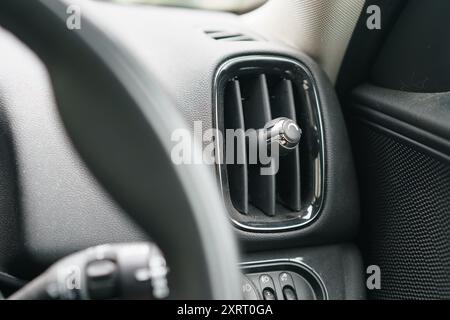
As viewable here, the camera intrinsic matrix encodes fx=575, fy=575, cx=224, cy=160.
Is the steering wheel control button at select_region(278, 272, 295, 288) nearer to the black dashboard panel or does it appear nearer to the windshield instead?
the black dashboard panel

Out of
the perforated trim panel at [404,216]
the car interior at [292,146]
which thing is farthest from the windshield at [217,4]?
the perforated trim panel at [404,216]

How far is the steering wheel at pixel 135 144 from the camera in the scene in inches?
16.6

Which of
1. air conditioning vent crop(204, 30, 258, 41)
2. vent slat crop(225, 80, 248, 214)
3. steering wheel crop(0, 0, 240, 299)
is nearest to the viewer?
steering wheel crop(0, 0, 240, 299)

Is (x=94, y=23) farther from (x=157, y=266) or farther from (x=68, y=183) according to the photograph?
(x=68, y=183)

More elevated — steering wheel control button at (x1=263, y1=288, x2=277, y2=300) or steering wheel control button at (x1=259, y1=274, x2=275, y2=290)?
steering wheel control button at (x1=259, y1=274, x2=275, y2=290)

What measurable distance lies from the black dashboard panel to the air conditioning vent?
0.02m

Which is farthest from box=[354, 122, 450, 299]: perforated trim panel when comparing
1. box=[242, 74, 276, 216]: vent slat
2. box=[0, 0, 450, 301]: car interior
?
box=[242, 74, 276, 216]: vent slat

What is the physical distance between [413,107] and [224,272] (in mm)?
820

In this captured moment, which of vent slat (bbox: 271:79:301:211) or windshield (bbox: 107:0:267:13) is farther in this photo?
windshield (bbox: 107:0:267:13)

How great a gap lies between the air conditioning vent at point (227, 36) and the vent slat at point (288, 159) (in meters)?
0.13

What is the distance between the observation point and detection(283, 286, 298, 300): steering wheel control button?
3.81 ft
